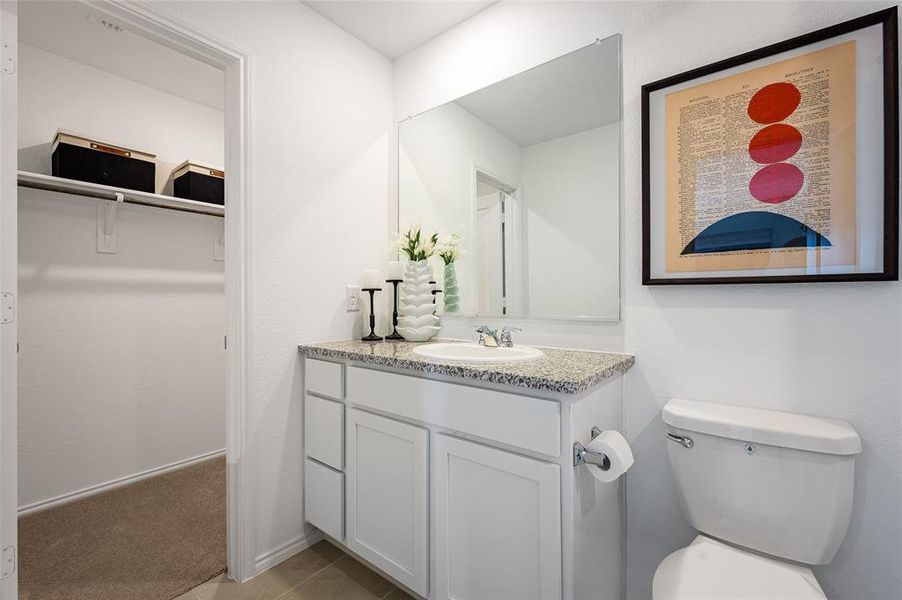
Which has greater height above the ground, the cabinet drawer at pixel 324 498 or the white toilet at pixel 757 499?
the white toilet at pixel 757 499

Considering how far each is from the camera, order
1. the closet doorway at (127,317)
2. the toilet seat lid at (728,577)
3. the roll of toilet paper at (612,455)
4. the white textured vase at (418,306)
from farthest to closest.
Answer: the white textured vase at (418,306), the closet doorway at (127,317), the roll of toilet paper at (612,455), the toilet seat lid at (728,577)

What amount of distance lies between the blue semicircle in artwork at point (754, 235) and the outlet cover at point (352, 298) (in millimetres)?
1407

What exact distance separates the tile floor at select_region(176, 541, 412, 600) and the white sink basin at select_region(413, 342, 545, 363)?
89 centimetres

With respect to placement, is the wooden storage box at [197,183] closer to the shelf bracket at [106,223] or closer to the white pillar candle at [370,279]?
the shelf bracket at [106,223]

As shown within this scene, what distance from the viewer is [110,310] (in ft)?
7.47

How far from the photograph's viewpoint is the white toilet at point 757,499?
961 millimetres

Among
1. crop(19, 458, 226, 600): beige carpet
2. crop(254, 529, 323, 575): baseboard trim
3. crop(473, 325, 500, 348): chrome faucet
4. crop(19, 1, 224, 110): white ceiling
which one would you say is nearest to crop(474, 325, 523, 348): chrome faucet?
crop(473, 325, 500, 348): chrome faucet

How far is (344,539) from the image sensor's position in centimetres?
158

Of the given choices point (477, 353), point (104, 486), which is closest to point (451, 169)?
point (477, 353)

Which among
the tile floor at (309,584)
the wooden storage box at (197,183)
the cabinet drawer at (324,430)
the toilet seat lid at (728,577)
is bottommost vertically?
the tile floor at (309,584)

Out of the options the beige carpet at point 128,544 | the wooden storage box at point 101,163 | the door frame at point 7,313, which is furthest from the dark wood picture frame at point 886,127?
the wooden storage box at point 101,163

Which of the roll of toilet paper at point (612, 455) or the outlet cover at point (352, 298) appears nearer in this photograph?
the roll of toilet paper at point (612, 455)

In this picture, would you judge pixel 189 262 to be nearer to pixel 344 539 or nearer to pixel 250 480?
pixel 250 480

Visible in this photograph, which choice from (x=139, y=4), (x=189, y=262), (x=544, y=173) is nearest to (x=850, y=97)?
(x=544, y=173)
